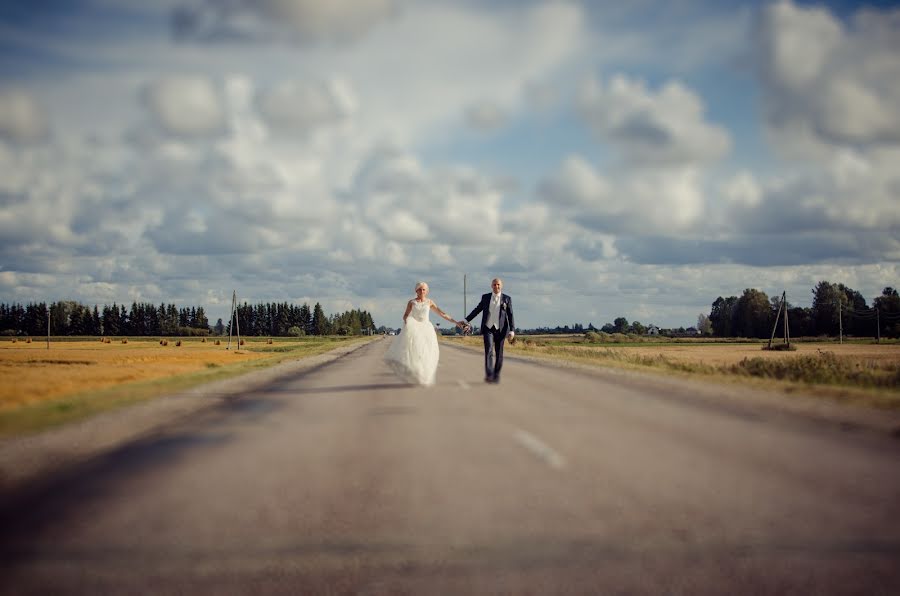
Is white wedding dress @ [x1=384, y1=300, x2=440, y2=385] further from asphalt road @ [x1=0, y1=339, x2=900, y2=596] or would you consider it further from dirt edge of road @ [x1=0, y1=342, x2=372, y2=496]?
asphalt road @ [x1=0, y1=339, x2=900, y2=596]

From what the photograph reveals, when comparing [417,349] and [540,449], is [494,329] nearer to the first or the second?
[417,349]

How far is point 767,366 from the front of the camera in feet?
83.6

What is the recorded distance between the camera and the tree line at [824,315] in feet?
397

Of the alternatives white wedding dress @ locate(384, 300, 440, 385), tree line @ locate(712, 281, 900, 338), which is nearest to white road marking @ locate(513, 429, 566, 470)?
white wedding dress @ locate(384, 300, 440, 385)

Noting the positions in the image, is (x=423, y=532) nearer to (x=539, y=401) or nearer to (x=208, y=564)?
(x=208, y=564)

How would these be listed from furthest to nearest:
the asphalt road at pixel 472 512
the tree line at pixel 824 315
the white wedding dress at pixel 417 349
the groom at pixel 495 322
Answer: the tree line at pixel 824 315
the groom at pixel 495 322
the white wedding dress at pixel 417 349
the asphalt road at pixel 472 512

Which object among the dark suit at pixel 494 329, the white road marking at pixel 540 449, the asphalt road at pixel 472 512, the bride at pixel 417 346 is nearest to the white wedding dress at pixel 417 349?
the bride at pixel 417 346

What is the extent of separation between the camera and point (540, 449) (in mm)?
7980

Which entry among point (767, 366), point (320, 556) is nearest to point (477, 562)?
point (320, 556)

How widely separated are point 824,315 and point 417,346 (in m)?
129

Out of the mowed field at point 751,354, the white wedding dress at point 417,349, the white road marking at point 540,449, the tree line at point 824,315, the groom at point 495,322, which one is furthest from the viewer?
the tree line at point 824,315

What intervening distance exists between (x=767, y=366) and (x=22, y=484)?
24.2m

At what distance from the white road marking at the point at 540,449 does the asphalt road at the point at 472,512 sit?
0.05m

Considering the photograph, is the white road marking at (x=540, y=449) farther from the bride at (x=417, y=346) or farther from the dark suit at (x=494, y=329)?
the dark suit at (x=494, y=329)
